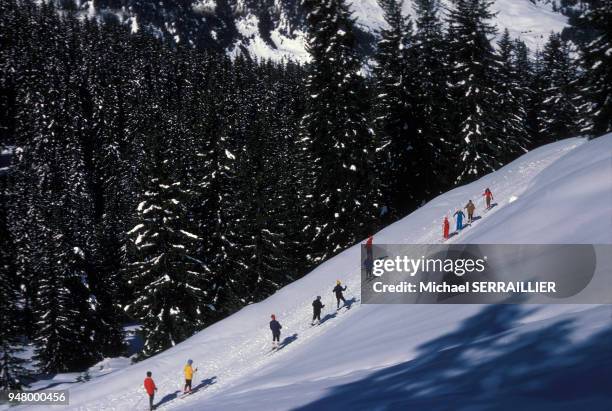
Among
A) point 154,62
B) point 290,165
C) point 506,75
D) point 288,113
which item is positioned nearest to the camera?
point 506,75

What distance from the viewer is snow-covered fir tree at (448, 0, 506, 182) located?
39.8 meters

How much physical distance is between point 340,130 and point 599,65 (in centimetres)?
1585

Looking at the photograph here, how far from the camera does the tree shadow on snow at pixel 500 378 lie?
20.9ft

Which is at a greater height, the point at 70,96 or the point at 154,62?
the point at 154,62

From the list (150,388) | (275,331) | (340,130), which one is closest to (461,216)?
(340,130)

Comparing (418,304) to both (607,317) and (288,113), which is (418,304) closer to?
(607,317)

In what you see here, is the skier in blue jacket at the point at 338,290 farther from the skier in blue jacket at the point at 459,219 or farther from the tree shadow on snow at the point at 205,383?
the skier in blue jacket at the point at 459,219

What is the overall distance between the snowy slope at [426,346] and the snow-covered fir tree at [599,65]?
4352mm

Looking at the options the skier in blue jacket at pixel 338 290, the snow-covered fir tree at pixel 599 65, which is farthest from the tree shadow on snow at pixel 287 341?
the snow-covered fir tree at pixel 599 65

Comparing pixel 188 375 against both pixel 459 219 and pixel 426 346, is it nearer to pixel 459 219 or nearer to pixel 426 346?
pixel 426 346

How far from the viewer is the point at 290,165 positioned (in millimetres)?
54000

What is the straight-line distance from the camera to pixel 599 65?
103 feet

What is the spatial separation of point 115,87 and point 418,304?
4021 inches

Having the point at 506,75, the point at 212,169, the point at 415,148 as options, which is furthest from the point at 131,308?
the point at 506,75
